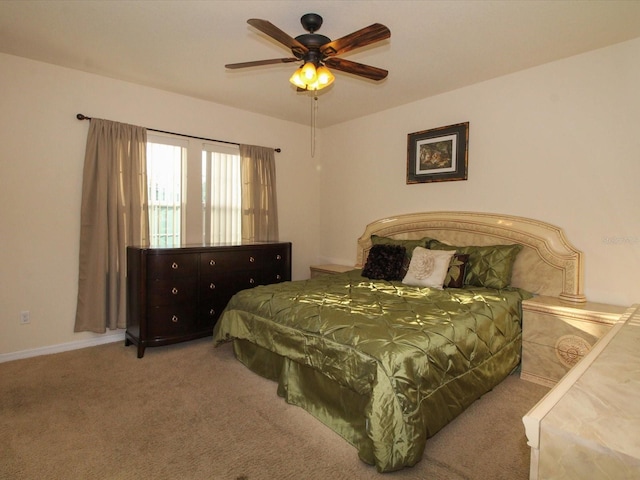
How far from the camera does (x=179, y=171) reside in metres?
3.95

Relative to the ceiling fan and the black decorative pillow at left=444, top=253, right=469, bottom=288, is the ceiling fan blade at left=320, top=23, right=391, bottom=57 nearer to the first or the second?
the ceiling fan

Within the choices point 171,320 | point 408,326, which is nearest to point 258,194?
point 171,320

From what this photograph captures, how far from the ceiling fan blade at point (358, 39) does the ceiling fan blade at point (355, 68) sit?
0.34 feet

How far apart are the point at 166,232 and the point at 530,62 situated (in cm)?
392

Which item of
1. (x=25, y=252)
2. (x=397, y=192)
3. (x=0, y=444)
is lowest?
(x=0, y=444)

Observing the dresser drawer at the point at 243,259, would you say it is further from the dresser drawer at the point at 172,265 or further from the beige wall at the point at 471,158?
the beige wall at the point at 471,158

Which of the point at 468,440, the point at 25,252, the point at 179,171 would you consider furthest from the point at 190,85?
the point at 468,440

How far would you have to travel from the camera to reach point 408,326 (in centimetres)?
203

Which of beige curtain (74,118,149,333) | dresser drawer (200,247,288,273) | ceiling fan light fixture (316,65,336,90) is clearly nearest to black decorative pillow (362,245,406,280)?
dresser drawer (200,247,288,273)

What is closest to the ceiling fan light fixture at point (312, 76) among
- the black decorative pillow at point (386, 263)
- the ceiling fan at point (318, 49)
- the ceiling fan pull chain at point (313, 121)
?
the ceiling fan at point (318, 49)

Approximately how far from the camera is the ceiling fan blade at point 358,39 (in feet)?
6.24

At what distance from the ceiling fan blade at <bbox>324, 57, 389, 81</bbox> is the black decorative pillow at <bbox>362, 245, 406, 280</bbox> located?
177 centimetres

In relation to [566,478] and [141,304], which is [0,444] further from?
[566,478]

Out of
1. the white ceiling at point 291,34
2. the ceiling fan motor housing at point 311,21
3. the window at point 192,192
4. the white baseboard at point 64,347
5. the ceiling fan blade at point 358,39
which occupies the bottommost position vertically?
the white baseboard at point 64,347
